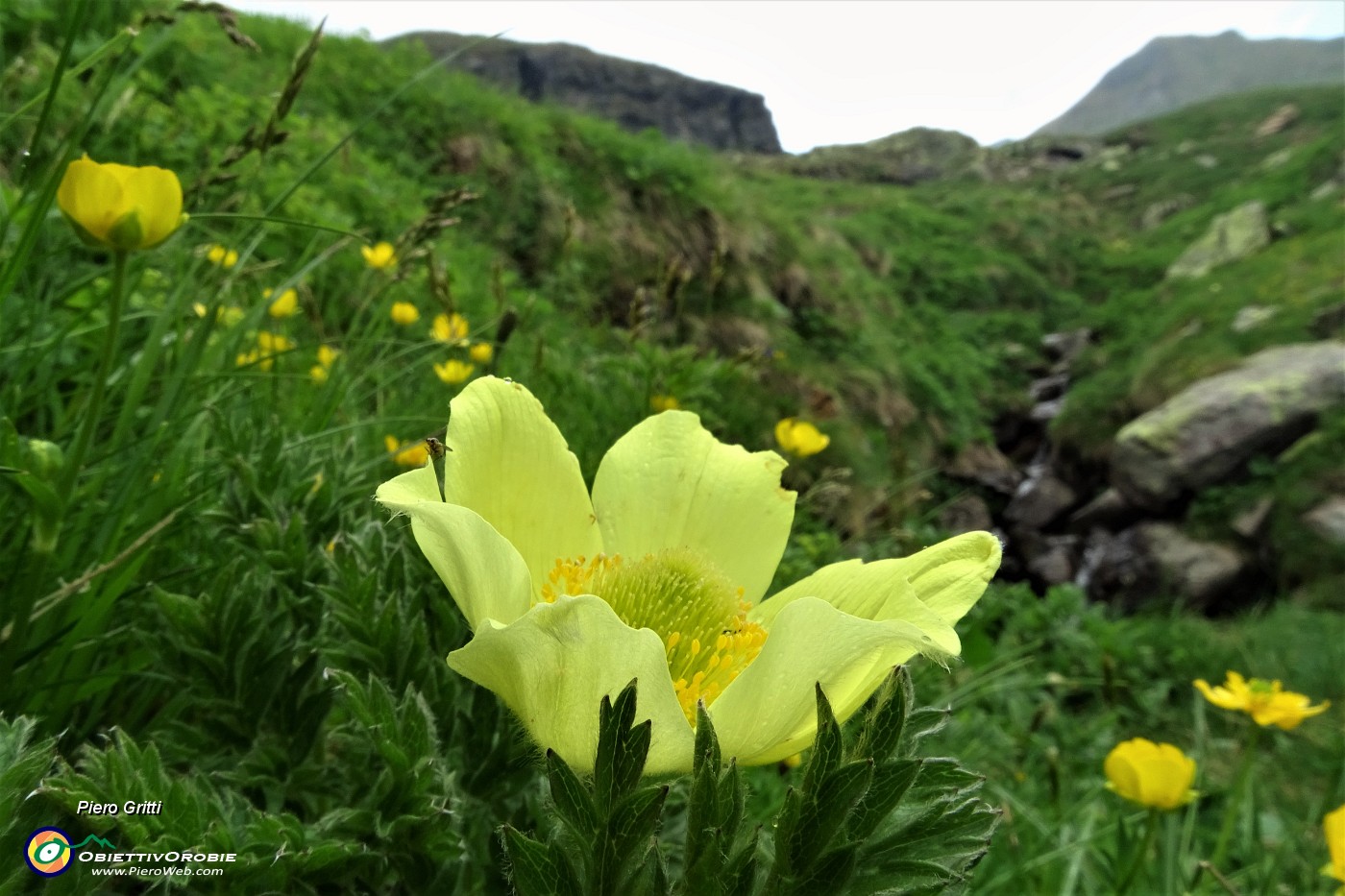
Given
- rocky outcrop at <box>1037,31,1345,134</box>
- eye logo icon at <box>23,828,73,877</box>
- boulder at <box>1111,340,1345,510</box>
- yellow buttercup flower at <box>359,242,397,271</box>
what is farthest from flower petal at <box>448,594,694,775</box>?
rocky outcrop at <box>1037,31,1345,134</box>

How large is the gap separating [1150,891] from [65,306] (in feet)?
7.38

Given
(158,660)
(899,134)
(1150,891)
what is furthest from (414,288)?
(899,134)

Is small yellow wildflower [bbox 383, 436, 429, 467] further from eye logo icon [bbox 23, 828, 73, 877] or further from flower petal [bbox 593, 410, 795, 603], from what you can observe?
eye logo icon [bbox 23, 828, 73, 877]

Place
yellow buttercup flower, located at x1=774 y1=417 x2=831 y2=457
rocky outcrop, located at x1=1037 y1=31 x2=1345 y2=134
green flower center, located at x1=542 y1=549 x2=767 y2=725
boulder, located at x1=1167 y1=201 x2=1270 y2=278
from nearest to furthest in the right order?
green flower center, located at x1=542 y1=549 x2=767 y2=725 → yellow buttercup flower, located at x1=774 y1=417 x2=831 y2=457 → boulder, located at x1=1167 y1=201 x2=1270 y2=278 → rocky outcrop, located at x1=1037 y1=31 x2=1345 y2=134

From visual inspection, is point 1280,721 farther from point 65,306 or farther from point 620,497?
point 65,306

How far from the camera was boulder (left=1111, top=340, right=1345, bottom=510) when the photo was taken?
23.9 ft

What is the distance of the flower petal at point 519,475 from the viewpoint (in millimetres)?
575

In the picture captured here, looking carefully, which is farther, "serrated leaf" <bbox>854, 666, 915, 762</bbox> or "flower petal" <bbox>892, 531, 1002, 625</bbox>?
"flower petal" <bbox>892, 531, 1002, 625</bbox>

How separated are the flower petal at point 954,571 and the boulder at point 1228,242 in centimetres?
1573

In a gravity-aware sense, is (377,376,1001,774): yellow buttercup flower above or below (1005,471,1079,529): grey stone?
above

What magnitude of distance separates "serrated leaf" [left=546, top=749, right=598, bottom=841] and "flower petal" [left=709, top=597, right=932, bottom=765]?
8 centimetres

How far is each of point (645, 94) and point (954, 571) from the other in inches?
1951

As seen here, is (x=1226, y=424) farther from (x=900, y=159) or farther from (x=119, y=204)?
(x=900, y=159)

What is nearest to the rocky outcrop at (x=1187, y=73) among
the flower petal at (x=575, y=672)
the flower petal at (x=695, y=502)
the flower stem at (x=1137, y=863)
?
the flower stem at (x=1137, y=863)
